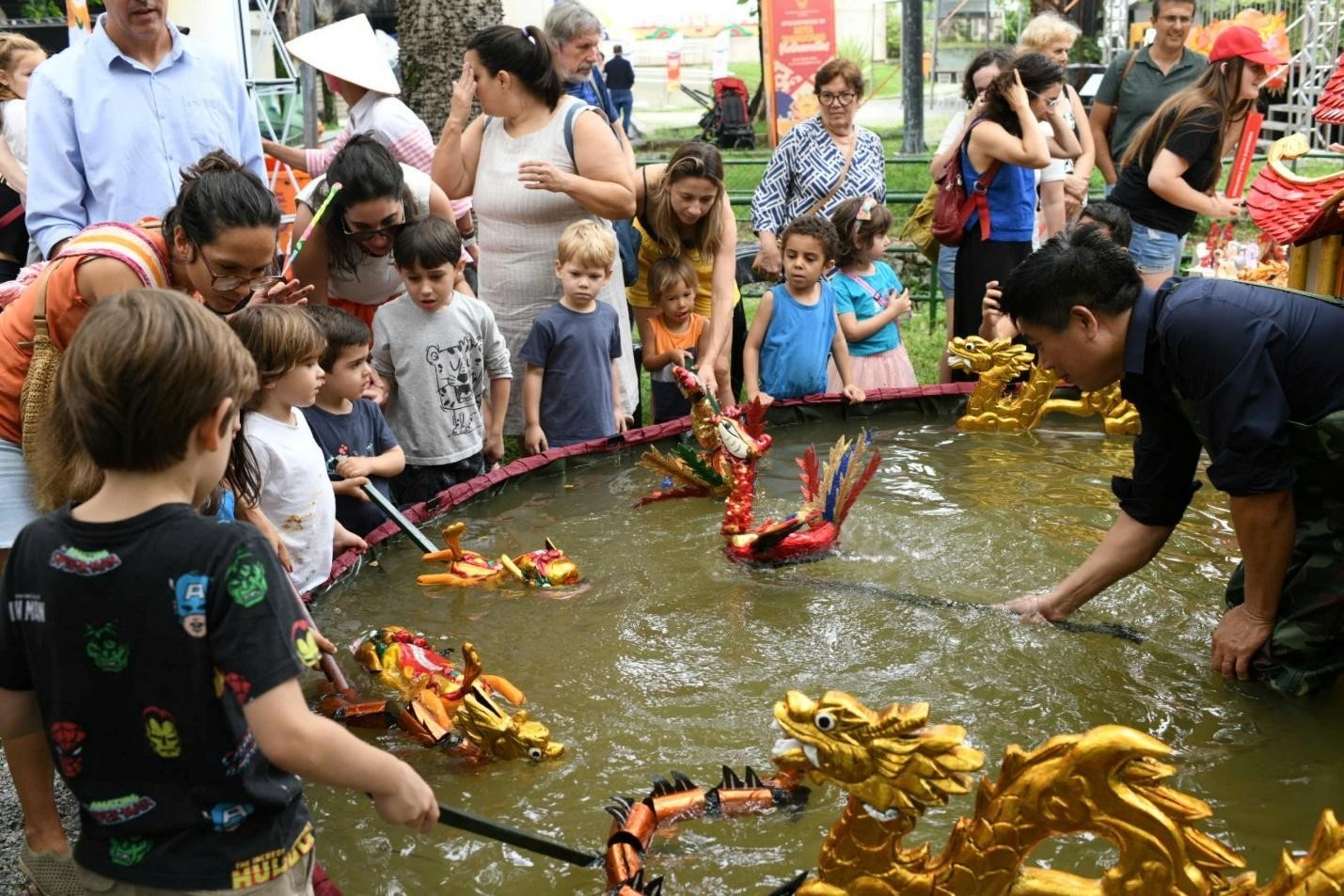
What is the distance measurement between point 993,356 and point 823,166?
5.77ft

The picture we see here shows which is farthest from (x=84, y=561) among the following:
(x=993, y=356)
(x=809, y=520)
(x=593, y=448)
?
(x=993, y=356)

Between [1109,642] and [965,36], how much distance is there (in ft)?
82.6

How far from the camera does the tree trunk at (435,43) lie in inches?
316

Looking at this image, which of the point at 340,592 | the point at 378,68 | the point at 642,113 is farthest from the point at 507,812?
the point at 642,113

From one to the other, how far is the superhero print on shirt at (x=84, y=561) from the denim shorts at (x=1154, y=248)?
5729 millimetres

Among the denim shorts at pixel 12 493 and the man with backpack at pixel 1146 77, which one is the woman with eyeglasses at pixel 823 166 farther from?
the denim shorts at pixel 12 493

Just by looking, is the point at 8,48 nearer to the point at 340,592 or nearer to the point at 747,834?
the point at 340,592

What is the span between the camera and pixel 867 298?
6.59 metres

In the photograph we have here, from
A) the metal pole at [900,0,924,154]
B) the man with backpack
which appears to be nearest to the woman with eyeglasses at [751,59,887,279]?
the man with backpack

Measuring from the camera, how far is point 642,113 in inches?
973

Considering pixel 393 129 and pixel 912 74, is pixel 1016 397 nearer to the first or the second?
pixel 393 129

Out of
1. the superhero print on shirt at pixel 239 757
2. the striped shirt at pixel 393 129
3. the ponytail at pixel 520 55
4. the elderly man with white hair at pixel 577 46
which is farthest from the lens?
the elderly man with white hair at pixel 577 46

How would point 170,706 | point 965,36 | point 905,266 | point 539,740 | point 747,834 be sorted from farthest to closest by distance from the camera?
1. point 965,36
2. point 905,266
3. point 539,740
4. point 747,834
5. point 170,706

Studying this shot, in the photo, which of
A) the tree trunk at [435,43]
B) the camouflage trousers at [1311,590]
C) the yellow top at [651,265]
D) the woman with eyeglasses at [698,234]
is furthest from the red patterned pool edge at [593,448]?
the tree trunk at [435,43]
